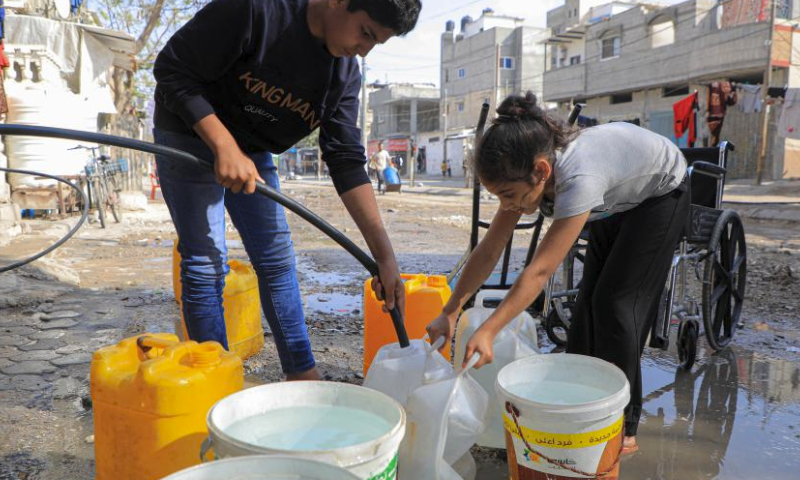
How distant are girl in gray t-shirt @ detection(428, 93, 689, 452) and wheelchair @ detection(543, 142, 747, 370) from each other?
54cm

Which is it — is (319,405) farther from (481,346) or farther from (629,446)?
(629,446)

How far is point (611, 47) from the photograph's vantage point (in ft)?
88.6

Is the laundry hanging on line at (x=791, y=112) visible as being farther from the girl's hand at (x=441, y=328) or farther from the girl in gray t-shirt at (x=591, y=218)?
the girl's hand at (x=441, y=328)

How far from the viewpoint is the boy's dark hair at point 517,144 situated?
1.84m

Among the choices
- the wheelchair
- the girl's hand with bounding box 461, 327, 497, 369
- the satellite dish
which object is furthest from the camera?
the satellite dish

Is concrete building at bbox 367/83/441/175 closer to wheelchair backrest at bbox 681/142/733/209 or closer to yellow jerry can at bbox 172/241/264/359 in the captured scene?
wheelchair backrest at bbox 681/142/733/209

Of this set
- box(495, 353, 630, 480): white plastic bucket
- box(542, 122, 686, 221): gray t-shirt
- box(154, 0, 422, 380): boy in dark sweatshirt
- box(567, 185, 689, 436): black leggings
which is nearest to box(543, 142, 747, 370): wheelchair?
box(567, 185, 689, 436): black leggings

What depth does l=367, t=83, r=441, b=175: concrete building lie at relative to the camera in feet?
152

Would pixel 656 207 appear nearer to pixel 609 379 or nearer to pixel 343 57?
pixel 609 379

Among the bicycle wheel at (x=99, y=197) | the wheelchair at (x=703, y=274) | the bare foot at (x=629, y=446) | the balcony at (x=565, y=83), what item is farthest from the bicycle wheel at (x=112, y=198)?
the balcony at (x=565, y=83)

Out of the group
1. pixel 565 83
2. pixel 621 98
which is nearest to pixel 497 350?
pixel 621 98

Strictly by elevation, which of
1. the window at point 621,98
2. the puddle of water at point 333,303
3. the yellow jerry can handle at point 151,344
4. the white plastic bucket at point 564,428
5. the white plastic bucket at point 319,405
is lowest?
the puddle of water at point 333,303

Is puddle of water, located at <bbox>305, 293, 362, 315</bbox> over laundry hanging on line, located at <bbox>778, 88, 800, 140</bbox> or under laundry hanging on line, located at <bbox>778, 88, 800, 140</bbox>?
under

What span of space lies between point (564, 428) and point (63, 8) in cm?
1383
